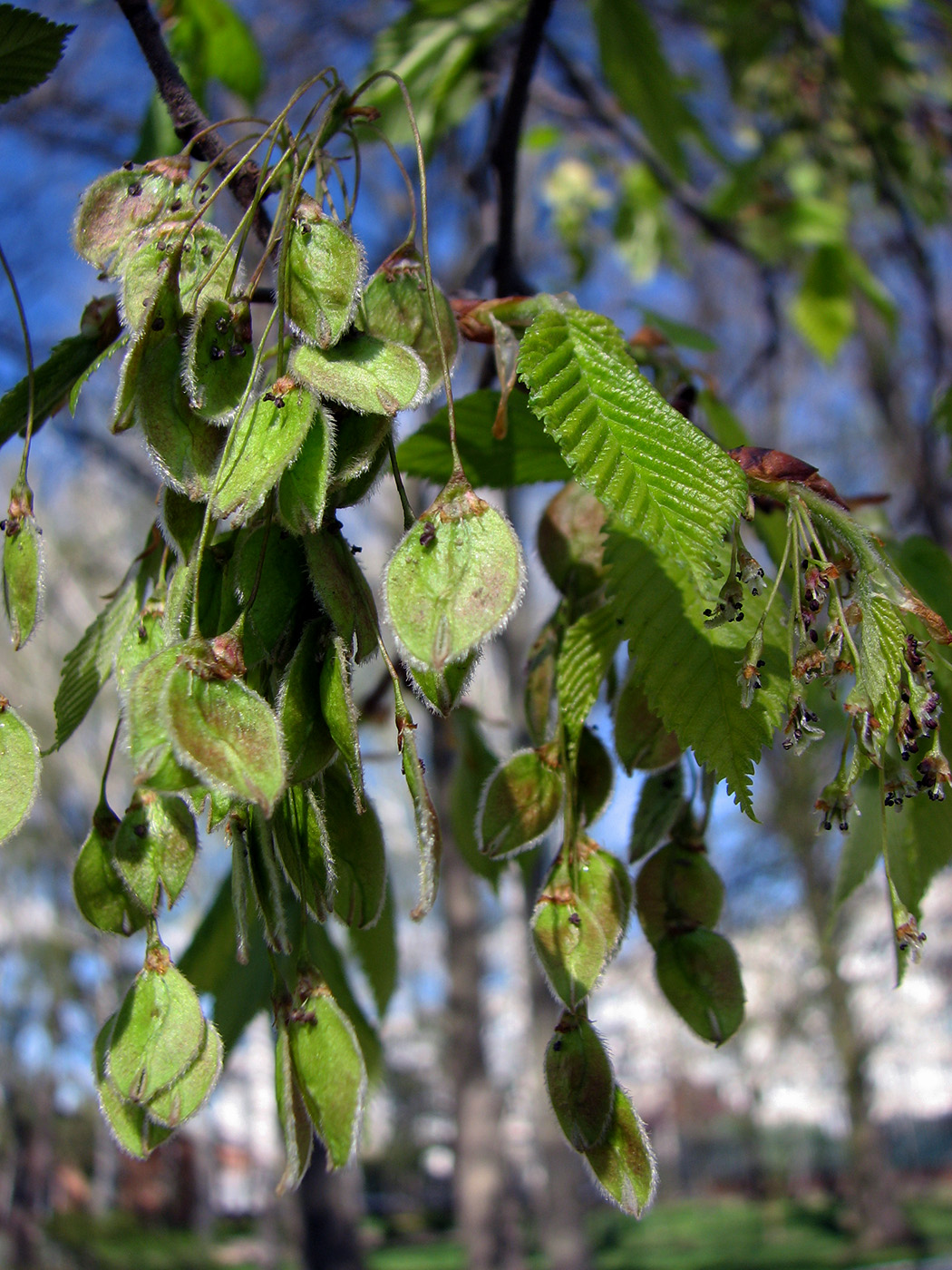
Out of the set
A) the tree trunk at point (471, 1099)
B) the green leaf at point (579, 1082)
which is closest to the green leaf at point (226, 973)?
the green leaf at point (579, 1082)

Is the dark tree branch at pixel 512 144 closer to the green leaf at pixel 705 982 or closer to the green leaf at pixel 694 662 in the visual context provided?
the green leaf at pixel 694 662

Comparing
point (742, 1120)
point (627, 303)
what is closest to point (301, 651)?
point (627, 303)

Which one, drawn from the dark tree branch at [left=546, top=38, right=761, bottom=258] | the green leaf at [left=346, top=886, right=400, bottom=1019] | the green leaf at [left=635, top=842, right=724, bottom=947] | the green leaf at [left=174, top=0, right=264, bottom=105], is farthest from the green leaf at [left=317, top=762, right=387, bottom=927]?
the dark tree branch at [left=546, top=38, right=761, bottom=258]

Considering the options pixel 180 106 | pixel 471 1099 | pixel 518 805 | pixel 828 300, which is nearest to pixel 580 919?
pixel 518 805

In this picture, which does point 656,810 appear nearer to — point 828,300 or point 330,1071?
point 330,1071

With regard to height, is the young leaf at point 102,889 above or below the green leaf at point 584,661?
below
